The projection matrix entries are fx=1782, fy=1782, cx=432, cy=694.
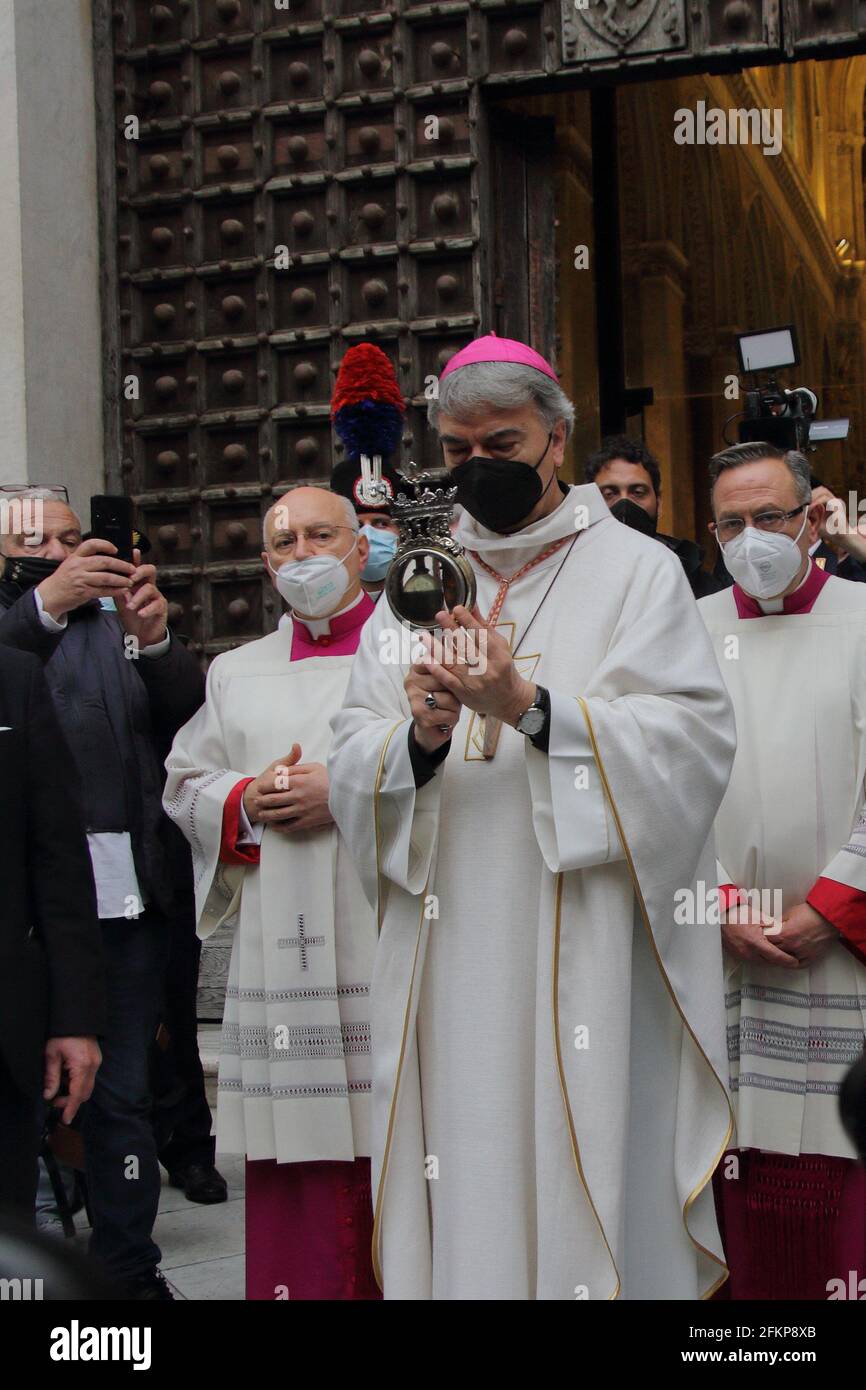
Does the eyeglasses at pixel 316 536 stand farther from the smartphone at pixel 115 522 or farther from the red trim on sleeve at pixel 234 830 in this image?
the red trim on sleeve at pixel 234 830

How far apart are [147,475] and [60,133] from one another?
4.71 feet

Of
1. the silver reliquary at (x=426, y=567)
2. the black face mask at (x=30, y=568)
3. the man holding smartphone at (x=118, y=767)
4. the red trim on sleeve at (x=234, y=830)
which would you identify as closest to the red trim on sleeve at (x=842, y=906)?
the silver reliquary at (x=426, y=567)

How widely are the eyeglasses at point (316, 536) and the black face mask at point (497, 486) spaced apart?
0.98 metres

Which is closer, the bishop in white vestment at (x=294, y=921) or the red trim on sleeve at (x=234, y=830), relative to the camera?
the bishop in white vestment at (x=294, y=921)

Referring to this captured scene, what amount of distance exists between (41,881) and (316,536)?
4.43 feet

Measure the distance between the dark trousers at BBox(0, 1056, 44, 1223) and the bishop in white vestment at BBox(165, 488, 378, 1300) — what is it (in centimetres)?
95

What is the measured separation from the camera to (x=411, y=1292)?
3383 millimetres

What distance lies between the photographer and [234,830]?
4.28m

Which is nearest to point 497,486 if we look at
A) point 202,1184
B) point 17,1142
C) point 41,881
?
point 41,881

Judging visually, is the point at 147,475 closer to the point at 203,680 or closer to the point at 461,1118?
the point at 203,680

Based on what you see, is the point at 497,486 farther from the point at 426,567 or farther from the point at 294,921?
the point at 294,921

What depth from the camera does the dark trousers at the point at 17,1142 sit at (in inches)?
126

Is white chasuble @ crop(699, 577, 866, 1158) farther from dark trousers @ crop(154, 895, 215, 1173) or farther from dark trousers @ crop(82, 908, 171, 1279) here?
dark trousers @ crop(154, 895, 215, 1173)
